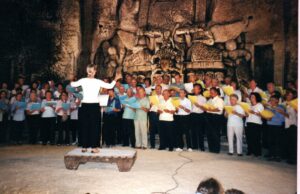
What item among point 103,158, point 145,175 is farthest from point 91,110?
point 145,175

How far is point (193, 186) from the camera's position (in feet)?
16.4

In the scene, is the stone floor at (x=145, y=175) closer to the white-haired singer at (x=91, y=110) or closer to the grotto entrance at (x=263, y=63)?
the white-haired singer at (x=91, y=110)

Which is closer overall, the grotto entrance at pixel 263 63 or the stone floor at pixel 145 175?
the stone floor at pixel 145 175

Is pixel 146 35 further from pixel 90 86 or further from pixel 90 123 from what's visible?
pixel 90 123

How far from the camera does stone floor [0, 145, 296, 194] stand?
4.83 m

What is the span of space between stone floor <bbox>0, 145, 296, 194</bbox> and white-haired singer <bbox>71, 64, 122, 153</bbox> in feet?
1.79

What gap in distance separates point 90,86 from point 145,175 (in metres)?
1.91

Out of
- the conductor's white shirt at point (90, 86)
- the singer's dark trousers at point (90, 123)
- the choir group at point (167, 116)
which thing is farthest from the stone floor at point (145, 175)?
the conductor's white shirt at point (90, 86)

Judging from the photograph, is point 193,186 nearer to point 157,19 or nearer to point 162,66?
point 162,66

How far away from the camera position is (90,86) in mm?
5965

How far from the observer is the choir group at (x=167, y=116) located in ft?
23.7

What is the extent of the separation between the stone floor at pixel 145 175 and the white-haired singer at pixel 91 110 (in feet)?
1.79

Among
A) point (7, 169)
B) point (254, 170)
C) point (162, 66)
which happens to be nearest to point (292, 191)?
point (254, 170)

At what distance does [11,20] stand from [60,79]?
10.5 ft
